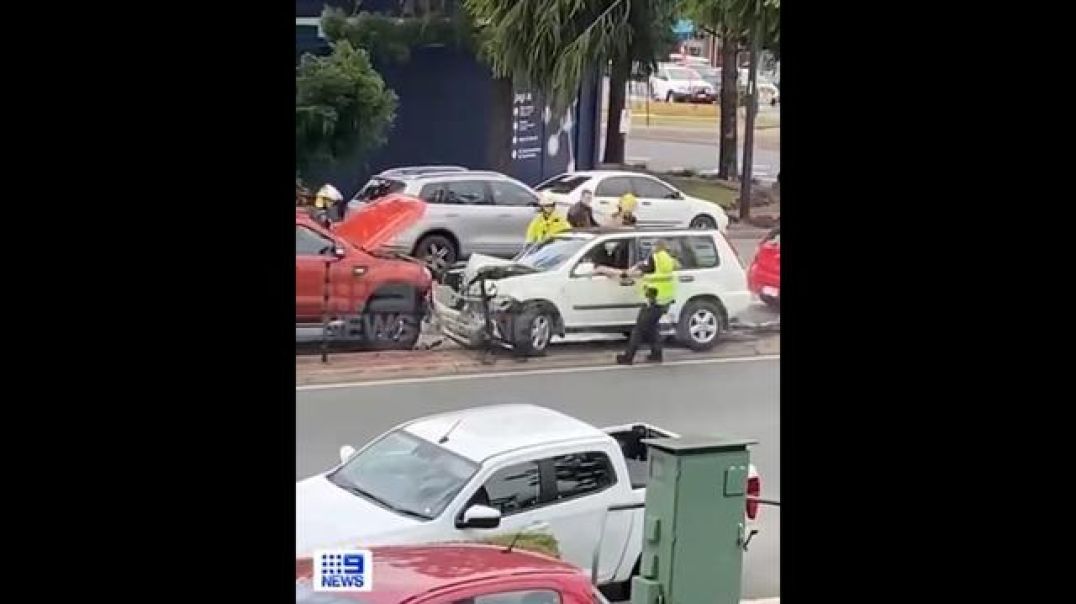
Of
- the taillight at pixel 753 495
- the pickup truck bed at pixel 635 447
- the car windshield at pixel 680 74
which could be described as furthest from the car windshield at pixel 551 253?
the taillight at pixel 753 495

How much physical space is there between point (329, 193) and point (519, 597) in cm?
Answer: 99

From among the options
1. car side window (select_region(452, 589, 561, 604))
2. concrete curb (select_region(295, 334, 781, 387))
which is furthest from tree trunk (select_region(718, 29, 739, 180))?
car side window (select_region(452, 589, 561, 604))

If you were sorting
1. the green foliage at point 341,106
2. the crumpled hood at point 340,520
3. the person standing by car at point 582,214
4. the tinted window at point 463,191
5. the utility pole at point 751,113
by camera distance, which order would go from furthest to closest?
the person standing by car at point 582,214, the tinted window at point 463,191, the utility pole at point 751,113, the crumpled hood at point 340,520, the green foliage at point 341,106

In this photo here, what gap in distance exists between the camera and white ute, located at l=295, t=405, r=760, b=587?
302 cm

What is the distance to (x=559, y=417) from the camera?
10.5 ft

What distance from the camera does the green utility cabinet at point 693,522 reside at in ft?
9.31

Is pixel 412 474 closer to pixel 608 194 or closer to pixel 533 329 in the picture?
pixel 533 329

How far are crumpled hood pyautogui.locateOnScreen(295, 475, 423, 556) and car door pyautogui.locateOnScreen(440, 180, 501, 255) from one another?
0.71 metres

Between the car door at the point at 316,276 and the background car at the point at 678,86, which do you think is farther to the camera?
the background car at the point at 678,86

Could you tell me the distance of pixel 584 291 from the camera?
11.2ft

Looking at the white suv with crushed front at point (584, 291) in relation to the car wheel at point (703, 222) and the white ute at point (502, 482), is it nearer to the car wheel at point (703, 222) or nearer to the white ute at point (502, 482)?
the car wheel at point (703, 222)
